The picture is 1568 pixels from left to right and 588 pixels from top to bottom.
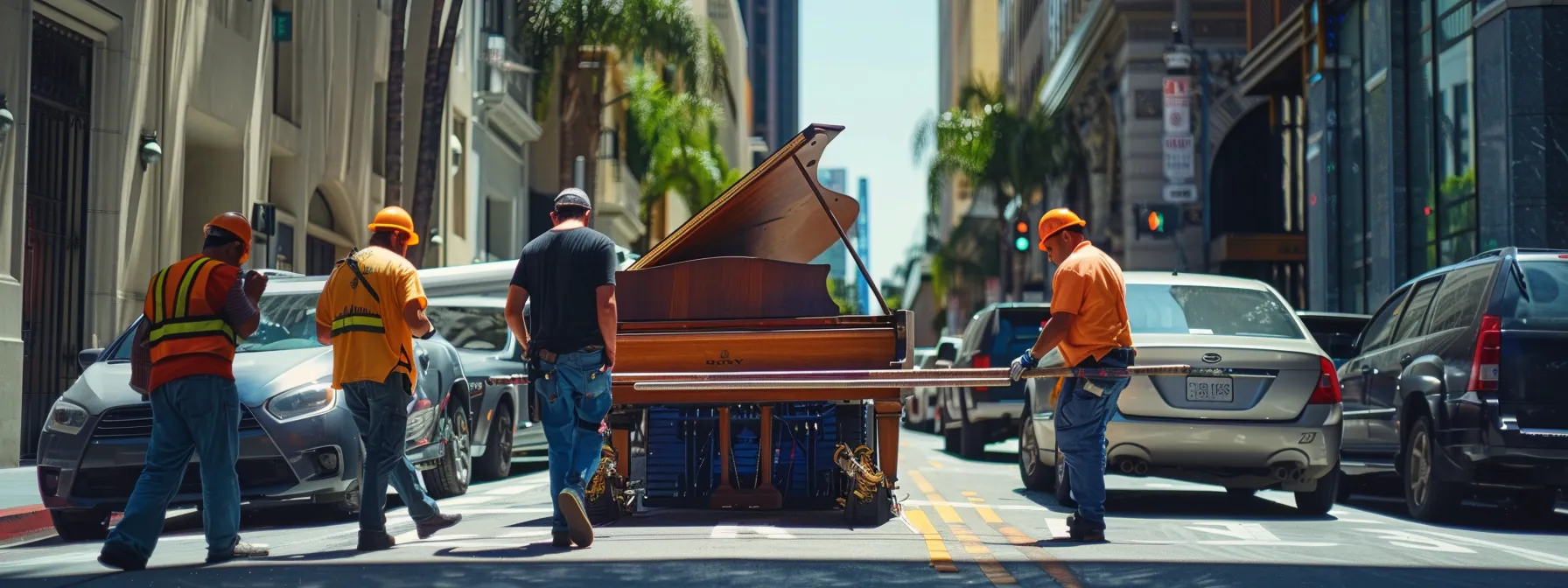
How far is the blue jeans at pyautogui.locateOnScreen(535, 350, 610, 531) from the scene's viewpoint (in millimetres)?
8867

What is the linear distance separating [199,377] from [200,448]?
0.32 m

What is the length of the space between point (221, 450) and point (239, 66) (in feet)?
52.6

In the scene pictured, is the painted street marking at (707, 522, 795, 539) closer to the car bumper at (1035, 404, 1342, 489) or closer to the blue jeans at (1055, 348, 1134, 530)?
the blue jeans at (1055, 348, 1134, 530)

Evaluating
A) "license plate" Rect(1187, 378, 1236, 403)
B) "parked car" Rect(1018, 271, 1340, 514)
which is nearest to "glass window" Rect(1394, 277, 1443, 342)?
"parked car" Rect(1018, 271, 1340, 514)

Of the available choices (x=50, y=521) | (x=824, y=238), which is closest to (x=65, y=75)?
(x=50, y=521)

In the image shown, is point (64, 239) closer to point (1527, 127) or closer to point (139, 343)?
point (139, 343)

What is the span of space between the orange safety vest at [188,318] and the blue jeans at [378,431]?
667 millimetres

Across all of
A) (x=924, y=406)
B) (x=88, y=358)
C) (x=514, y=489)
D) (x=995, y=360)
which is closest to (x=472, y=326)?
(x=514, y=489)

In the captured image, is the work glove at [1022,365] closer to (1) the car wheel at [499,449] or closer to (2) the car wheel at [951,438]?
(1) the car wheel at [499,449]

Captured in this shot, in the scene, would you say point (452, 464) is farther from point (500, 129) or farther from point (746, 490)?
point (500, 129)

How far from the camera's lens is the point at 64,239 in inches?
750

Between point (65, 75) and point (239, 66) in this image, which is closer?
point (65, 75)

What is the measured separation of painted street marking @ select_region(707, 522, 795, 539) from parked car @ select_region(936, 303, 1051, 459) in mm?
8530

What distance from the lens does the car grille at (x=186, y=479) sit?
1033cm
